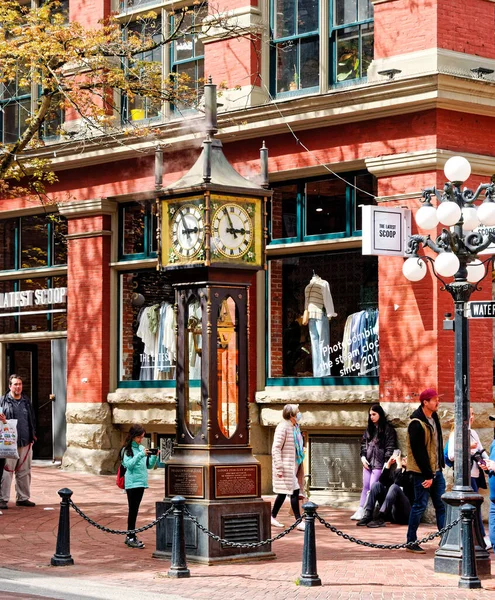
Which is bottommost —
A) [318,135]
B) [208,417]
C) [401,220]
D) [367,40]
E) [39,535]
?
[39,535]

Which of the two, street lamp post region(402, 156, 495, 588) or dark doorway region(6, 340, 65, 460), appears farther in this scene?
dark doorway region(6, 340, 65, 460)

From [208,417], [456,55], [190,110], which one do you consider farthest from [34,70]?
[208,417]

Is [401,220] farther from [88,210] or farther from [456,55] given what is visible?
[88,210]

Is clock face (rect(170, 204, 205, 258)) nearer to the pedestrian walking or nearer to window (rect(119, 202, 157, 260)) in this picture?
the pedestrian walking

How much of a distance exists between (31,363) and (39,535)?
981cm

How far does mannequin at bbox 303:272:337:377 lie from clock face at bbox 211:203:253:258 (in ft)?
19.0

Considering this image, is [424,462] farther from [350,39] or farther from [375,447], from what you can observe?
[350,39]

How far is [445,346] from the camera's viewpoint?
1750cm

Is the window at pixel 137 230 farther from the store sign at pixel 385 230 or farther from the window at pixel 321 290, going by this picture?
the store sign at pixel 385 230

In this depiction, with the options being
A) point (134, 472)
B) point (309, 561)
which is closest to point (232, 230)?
point (134, 472)

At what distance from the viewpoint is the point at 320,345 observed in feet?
64.2

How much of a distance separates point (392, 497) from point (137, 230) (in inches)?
324

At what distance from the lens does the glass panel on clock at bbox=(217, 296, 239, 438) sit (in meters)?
13.8

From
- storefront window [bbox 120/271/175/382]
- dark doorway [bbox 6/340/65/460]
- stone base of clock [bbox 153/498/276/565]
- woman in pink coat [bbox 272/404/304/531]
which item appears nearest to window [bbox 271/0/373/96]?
storefront window [bbox 120/271/175/382]
